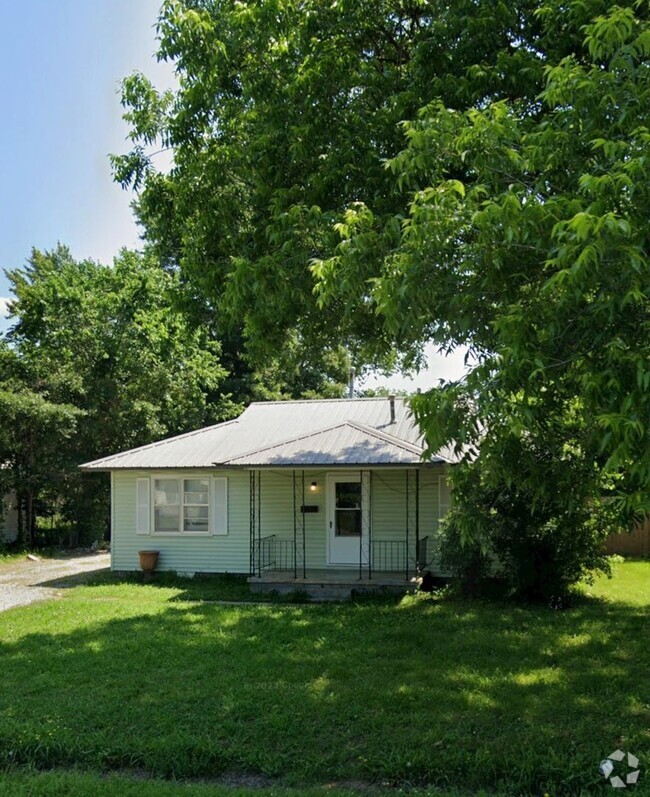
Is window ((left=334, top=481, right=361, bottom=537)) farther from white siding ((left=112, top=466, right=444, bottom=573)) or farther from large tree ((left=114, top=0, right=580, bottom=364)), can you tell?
large tree ((left=114, top=0, right=580, bottom=364))

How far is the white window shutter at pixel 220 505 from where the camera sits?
14.5 meters

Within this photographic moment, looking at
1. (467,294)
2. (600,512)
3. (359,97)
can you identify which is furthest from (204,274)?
(600,512)

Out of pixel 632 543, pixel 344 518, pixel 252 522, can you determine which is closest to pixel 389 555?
pixel 344 518

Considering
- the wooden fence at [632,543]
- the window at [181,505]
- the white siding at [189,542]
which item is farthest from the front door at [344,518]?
the wooden fence at [632,543]

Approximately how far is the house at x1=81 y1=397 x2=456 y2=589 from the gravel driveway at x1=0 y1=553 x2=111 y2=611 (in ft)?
5.03

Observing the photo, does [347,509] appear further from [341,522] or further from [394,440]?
[394,440]

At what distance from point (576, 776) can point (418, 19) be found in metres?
7.71

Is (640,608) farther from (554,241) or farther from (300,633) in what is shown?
(554,241)

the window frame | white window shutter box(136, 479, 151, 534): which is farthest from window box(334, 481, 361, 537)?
white window shutter box(136, 479, 151, 534)

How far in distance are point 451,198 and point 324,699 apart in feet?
14.3
